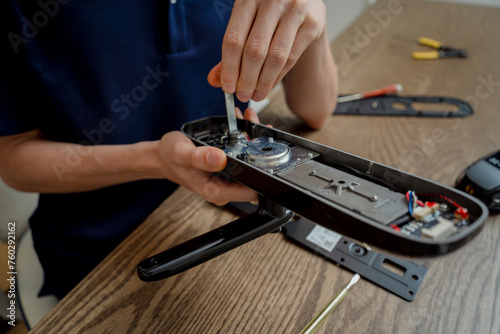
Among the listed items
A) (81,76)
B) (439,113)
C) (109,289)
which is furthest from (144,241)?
(439,113)

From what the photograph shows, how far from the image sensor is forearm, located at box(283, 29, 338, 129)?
0.81 meters

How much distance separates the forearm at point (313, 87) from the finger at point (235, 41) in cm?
32

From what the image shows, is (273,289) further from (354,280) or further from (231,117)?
(231,117)

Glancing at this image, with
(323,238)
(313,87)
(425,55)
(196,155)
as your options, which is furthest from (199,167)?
(425,55)

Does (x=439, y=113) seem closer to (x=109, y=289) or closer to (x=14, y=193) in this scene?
(x=109, y=289)

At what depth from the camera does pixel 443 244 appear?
29cm

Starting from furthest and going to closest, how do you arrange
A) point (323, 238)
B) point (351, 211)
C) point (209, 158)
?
point (323, 238) < point (209, 158) < point (351, 211)

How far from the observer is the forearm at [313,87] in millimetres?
811

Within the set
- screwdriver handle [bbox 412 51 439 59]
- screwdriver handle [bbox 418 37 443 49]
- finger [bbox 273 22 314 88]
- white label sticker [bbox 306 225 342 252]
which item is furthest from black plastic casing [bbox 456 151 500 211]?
screwdriver handle [bbox 418 37 443 49]

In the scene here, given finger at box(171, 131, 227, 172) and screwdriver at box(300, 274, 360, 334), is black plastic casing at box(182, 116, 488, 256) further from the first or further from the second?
screwdriver at box(300, 274, 360, 334)

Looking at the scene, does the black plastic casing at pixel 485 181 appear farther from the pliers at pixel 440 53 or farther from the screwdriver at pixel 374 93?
the pliers at pixel 440 53

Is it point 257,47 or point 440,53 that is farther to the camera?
point 440,53

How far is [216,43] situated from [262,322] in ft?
2.10

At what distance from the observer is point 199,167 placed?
473 millimetres
